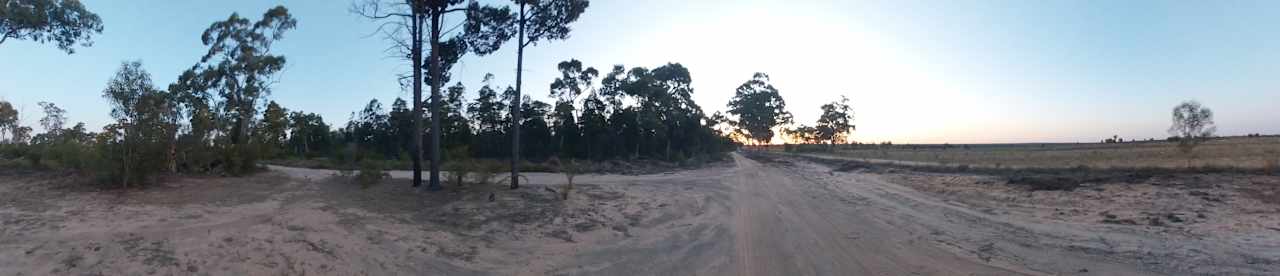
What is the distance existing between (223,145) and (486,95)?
3331 centimetres

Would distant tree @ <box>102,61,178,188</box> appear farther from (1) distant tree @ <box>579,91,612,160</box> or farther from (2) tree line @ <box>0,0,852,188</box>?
(1) distant tree @ <box>579,91,612,160</box>

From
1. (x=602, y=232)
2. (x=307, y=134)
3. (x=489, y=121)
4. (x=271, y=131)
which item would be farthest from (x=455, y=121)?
(x=602, y=232)

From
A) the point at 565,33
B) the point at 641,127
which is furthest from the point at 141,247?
the point at 641,127

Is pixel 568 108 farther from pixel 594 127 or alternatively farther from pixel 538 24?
pixel 538 24

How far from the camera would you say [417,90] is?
13.9 m

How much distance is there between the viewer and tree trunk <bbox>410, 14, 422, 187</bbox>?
1383cm

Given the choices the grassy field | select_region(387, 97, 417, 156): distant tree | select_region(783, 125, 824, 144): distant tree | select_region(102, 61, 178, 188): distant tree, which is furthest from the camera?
select_region(783, 125, 824, 144): distant tree

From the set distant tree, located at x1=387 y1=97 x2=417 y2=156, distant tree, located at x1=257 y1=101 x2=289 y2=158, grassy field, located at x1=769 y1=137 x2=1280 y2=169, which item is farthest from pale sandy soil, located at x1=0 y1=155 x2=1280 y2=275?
distant tree, located at x1=387 y1=97 x2=417 y2=156

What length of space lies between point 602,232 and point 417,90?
6.48 metres

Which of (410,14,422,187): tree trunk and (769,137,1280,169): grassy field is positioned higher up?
(410,14,422,187): tree trunk

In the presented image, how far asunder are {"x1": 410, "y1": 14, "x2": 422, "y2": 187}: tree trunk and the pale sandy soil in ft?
2.68

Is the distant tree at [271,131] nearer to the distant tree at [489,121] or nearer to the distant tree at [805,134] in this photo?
the distant tree at [489,121]

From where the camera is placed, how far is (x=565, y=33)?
1622cm

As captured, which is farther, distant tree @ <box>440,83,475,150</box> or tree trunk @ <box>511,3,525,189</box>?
distant tree @ <box>440,83,475,150</box>
